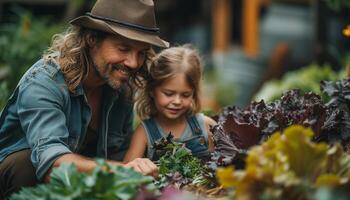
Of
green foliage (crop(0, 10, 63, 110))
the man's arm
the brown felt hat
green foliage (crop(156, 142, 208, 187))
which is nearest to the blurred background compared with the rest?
green foliage (crop(0, 10, 63, 110))

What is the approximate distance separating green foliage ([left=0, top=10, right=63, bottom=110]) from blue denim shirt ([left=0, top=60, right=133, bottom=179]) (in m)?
3.19

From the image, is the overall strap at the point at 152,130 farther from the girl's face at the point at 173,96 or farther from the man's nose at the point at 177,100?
the man's nose at the point at 177,100

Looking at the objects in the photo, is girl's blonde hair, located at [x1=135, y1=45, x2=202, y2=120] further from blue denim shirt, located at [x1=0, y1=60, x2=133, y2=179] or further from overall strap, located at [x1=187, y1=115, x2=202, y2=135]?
blue denim shirt, located at [x1=0, y1=60, x2=133, y2=179]

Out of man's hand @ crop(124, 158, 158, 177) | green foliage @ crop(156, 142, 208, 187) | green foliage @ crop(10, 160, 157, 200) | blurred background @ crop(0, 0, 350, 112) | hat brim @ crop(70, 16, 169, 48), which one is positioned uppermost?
hat brim @ crop(70, 16, 169, 48)

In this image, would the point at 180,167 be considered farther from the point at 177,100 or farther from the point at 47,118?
the point at 177,100

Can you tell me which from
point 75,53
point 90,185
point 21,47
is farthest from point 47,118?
point 21,47

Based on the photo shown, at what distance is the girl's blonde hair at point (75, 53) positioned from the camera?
3840 millimetres

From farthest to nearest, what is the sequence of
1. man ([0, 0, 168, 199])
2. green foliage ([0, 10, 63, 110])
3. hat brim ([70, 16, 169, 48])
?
green foliage ([0, 10, 63, 110]), hat brim ([70, 16, 169, 48]), man ([0, 0, 168, 199])

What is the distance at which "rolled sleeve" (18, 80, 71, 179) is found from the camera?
10.8ft

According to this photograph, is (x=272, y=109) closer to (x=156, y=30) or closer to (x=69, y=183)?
(x=156, y=30)

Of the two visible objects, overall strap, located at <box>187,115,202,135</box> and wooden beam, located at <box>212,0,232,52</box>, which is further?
wooden beam, located at <box>212,0,232,52</box>

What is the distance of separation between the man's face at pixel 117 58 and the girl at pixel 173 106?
549mm

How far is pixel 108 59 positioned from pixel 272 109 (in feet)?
3.32

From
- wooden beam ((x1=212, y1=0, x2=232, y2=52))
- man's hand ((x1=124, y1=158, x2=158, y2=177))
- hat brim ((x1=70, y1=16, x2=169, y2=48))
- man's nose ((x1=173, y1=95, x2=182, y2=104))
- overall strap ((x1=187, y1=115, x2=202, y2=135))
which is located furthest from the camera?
wooden beam ((x1=212, y1=0, x2=232, y2=52))
